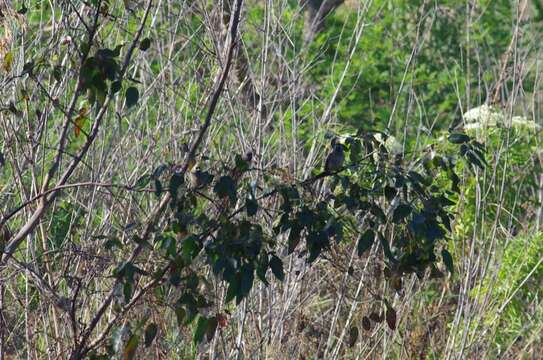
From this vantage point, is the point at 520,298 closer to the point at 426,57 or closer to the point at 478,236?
the point at 478,236

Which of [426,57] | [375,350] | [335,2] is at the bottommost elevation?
[375,350]

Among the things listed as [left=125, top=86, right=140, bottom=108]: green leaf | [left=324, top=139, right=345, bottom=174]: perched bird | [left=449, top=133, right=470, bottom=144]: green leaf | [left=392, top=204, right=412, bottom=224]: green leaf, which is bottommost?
[left=392, top=204, right=412, bottom=224]: green leaf

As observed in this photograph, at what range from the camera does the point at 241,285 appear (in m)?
2.47

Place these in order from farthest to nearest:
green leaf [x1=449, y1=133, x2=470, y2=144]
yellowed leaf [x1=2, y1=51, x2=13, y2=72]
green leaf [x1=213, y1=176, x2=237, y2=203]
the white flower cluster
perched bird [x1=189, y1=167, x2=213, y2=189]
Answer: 1. the white flower cluster
2. yellowed leaf [x1=2, y1=51, x2=13, y2=72]
3. green leaf [x1=449, y1=133, x2=470, y2=144]
4. perched bird [x1=189, y1=167, x2=213, y2=189]
5. green leaf [x1=213, y1=176, x2=237, y2=203]

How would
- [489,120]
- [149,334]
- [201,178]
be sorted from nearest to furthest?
Result: [201,178] < [149,334] < [489,120]

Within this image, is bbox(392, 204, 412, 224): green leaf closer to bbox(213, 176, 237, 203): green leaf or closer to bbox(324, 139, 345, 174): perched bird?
bbox(324, 139, 345, 174): perched bird

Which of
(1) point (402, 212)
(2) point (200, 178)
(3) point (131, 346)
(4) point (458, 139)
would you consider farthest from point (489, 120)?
(3) point (131, 346)

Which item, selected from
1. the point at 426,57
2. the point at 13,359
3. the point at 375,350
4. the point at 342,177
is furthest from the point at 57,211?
the point at 426,57

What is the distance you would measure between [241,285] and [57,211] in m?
1.87

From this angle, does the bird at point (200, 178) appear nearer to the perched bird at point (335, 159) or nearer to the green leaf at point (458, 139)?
the perched bird at point (335, 159)

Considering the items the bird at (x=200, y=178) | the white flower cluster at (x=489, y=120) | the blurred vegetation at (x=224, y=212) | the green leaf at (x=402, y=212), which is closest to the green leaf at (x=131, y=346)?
the blurred vegetation at (x=224, y=212)

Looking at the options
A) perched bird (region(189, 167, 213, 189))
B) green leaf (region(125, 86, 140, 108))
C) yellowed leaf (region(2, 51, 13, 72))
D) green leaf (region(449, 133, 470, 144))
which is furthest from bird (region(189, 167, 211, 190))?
yellowed leaf (region(2, 51, 13, 72))

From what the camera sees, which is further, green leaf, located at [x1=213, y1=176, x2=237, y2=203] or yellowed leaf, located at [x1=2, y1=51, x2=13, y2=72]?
yellowed leaf, located at [x1=2, y1=51, x2=13, y2=72]

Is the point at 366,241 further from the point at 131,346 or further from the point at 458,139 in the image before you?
the point at 131,346
